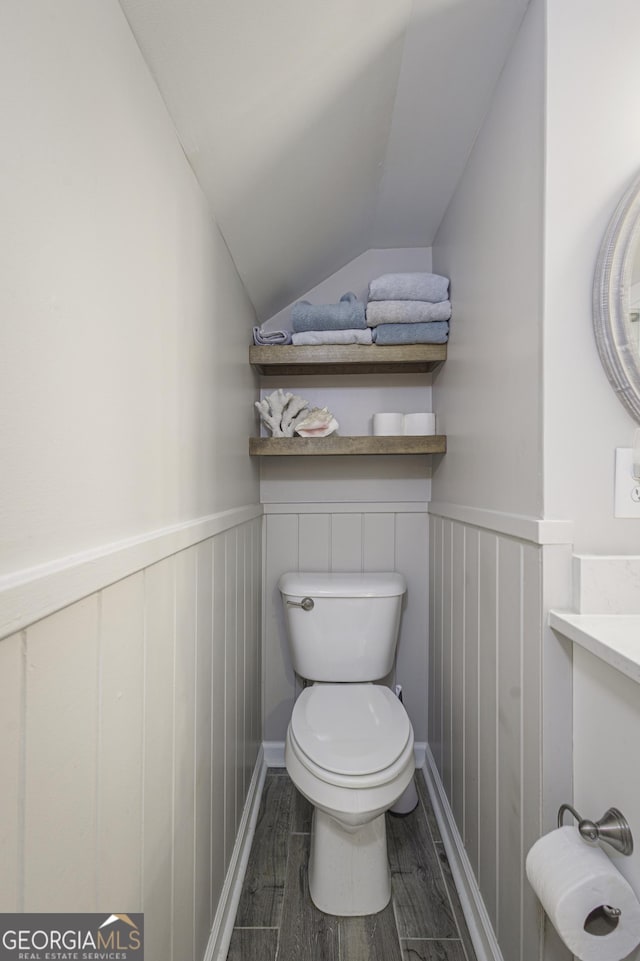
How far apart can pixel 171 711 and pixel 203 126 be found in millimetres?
1073

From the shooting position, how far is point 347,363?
1746 millimetres

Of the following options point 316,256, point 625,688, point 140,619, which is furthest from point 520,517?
point 316,256

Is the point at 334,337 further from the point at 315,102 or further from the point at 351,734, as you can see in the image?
the point at 351,734

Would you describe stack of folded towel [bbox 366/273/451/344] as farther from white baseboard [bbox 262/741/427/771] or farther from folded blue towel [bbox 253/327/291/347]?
white baseboard [bbox 262/741/427/771]

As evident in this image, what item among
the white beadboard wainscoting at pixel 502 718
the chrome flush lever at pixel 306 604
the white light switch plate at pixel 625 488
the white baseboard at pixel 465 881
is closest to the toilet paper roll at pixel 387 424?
the white beadboard wainscoting at pixel 502 718

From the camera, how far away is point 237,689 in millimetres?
1486

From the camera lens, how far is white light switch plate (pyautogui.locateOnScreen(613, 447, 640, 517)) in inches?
37.9

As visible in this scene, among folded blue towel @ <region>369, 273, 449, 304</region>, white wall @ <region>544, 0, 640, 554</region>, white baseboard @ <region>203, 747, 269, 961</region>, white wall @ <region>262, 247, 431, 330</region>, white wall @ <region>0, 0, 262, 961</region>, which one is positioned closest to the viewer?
white wall @ <region>0, 0, 262, 961</region>

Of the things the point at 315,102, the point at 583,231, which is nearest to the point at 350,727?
the point at 583,231

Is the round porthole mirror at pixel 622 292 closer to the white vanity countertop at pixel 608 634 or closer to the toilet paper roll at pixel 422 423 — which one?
the white vanity countertop at pixel 608 634

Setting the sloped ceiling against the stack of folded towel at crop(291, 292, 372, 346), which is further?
the stack of folded towel at crop(291, 292, 372, 346)

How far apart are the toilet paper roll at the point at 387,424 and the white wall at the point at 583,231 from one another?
34.8 inches

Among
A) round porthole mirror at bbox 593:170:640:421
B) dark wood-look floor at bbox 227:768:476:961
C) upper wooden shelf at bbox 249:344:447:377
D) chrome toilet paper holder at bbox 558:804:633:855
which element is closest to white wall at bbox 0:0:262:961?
dark wood-look floor at bbox 227:768:476:961

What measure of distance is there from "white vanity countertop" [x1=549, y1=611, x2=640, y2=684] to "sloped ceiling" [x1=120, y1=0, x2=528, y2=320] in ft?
Result: 3.67
